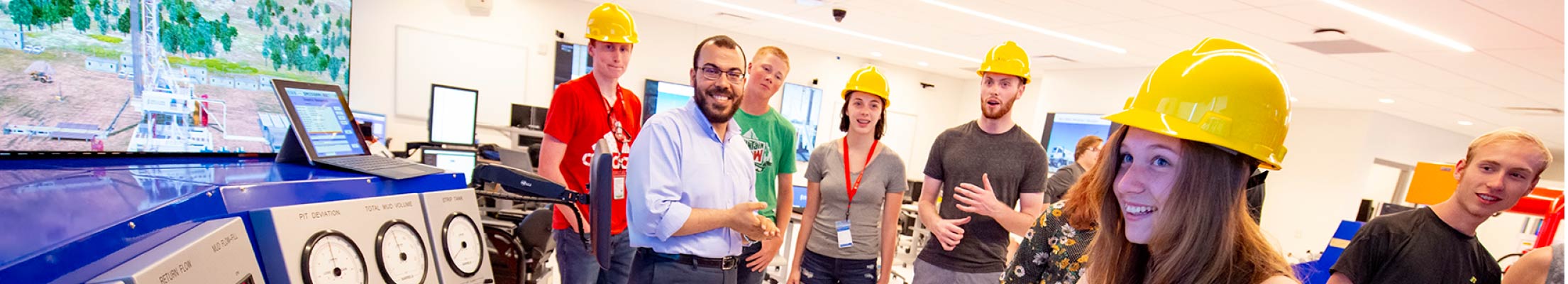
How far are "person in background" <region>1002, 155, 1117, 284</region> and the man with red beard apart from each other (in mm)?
767

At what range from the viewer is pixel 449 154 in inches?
185

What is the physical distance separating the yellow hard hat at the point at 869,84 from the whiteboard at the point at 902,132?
8.68 meters

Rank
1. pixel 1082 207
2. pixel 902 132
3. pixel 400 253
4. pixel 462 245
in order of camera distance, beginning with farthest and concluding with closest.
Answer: pixel 902 132
pixel 1082 207
pixel 462 245
pixel 400 253

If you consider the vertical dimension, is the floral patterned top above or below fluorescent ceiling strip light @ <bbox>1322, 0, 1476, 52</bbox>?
below

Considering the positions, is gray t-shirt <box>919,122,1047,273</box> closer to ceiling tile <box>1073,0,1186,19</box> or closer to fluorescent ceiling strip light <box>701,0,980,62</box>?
ceiling tile <box>1073,0,1186,19</box>

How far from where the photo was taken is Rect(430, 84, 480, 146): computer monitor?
18.0ft

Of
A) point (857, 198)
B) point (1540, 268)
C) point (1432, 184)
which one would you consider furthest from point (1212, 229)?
point (1432, 184)

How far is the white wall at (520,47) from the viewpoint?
6383 mm

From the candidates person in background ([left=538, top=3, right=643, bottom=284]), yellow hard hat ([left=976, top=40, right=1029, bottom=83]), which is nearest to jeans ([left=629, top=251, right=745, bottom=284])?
person in background ([left=538, top=3, right=643, bottom=284])

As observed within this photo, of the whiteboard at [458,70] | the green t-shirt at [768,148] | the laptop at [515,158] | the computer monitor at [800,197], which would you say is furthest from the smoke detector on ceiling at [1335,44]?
the whiteboard at [458,70]

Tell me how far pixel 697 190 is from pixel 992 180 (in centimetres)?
118

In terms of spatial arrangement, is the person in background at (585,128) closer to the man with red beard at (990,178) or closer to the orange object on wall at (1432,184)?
the man with red beard at (990,178)

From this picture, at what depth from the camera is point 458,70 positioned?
22.8 feet

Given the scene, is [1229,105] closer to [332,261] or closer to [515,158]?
[332,261]
